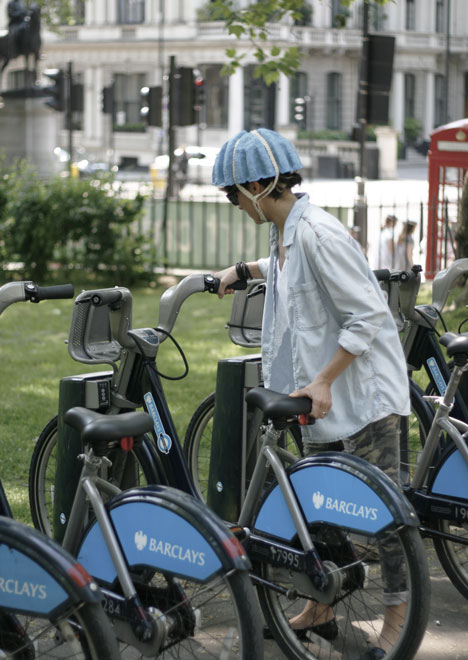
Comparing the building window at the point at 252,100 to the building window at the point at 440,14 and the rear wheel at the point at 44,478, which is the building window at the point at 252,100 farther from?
the rear wheel at the point at 44,478

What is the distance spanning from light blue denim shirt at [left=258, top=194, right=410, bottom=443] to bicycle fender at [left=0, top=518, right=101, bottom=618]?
1118mm

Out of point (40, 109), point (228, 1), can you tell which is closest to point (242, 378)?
point (228, 1)

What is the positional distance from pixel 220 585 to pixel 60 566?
1.56ft

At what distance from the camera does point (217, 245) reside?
17344 millimetres

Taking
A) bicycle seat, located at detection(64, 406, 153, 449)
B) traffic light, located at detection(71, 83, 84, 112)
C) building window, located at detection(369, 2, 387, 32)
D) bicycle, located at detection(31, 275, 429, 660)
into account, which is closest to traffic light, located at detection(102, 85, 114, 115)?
traffic light, located at detection(71, 83, 84, 112)

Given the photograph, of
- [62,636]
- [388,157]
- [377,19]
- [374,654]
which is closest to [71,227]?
[374,654]

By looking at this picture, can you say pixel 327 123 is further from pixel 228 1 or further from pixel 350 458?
pixel 350 458

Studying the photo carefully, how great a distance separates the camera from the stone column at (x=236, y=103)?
6077 centimetres

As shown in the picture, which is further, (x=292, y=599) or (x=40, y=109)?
(x=40, y=109)

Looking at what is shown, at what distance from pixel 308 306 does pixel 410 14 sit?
63904 millimetres

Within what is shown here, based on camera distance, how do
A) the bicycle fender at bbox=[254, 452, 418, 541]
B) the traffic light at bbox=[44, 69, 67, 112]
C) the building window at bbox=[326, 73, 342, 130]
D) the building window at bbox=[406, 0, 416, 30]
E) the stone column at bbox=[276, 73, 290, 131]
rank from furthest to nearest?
the building window at bbox=[406, 0, 416, 30], the building window at bbox=[326, 73, 342, 130], the stone column at bbox=[276, 73, 290, 131], the traffic light at bbox=[44, 69, 67, 112], the bicycle fender at bbox=[254, 452, 418, 541]

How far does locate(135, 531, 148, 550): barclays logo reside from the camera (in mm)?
3234

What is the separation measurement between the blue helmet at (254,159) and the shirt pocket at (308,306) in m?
0.38

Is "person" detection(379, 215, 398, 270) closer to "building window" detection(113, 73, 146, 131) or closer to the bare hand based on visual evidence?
the bare hand
